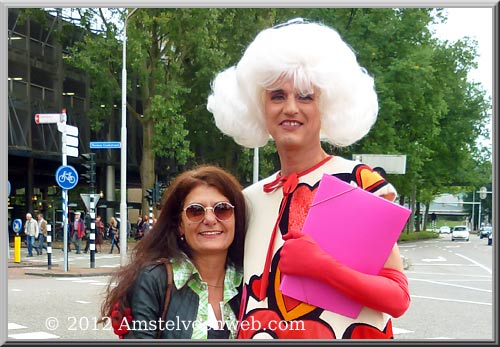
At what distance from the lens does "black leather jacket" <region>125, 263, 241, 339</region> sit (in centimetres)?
154

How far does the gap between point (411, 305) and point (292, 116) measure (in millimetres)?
6051

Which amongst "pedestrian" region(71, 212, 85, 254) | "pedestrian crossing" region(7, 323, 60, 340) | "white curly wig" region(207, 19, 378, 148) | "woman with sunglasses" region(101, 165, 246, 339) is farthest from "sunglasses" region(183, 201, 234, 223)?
"pedestrian" region(71, 212, 85, 254)

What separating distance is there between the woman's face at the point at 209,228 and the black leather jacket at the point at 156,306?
114 mm

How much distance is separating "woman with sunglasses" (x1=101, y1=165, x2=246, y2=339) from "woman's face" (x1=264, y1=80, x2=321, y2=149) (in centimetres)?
22

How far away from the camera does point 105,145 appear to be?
14.0ft

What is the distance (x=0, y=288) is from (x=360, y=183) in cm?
109

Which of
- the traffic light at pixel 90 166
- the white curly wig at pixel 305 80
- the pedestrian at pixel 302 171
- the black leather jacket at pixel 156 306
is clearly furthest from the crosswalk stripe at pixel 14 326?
the traffic light at pixel 90 166

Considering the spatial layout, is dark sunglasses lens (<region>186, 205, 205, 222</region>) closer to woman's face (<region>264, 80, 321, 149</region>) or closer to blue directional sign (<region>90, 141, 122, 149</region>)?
woman's face (<region>264, 80, 321, 149</region>)

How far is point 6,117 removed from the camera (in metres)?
1.64

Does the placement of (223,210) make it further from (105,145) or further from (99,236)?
(99,236)

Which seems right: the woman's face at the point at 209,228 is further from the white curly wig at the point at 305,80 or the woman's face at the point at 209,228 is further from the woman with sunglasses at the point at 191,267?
the white curly wig at the point at 305,80

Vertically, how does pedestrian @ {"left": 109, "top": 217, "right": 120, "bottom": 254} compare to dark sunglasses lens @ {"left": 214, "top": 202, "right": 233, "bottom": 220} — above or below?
below

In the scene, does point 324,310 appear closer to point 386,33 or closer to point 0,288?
point 0,288

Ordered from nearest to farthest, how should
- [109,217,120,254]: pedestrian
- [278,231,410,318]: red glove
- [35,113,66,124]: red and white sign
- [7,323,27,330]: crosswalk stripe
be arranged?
[278,231,410,318]: red glove
[7,323,27,330]: crosswalk stripe
[35,113,66,124]: red and white sign
[109,217,120,254]: pedestrian
